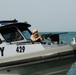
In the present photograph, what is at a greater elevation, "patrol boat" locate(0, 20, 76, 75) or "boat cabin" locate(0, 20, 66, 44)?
"boat cabin" locate(0, 20, 66, 44)

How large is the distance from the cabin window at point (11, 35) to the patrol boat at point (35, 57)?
0.36 ft

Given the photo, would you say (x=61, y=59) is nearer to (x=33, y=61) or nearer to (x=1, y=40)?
(x=33, y=61)

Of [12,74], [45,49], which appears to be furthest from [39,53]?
[12,74]

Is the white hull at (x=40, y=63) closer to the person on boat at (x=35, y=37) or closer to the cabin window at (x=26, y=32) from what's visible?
the person on boat at (x=35, y=37)

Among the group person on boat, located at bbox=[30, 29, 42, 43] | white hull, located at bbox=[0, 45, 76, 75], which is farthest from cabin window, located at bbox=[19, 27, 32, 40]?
white hull, located at bbox=[0, 45, 76, 75]

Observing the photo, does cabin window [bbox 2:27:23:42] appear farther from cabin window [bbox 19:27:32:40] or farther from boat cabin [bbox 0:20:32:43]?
cabin window [bbox 19:27:32:40]

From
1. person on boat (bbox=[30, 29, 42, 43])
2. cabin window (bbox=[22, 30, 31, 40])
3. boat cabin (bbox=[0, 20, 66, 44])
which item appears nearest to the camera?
person on boat (bbox=[30, 29, 42, 43])

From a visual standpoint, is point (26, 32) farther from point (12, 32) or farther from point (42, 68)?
point (42, 68)

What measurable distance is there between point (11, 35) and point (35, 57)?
5.01 ft

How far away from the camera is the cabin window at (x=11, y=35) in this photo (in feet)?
44.6

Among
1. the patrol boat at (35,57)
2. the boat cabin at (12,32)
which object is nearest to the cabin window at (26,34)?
the boat cabin at (12,32)

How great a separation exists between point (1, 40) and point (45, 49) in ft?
5.35

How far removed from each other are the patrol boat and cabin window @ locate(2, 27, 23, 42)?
11cm

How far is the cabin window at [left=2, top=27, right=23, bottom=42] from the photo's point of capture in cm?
1360
